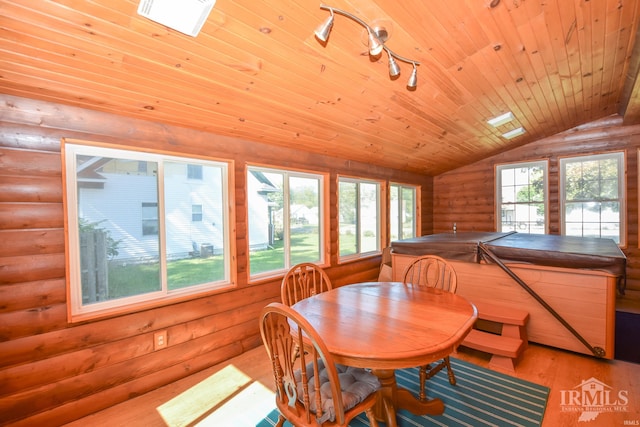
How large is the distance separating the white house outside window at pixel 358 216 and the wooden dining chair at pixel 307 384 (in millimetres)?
2777

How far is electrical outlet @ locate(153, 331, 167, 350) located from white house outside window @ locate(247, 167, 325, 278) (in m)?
0.98

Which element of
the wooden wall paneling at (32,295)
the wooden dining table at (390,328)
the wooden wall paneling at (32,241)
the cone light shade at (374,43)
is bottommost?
the wooden dining table at (390,328)

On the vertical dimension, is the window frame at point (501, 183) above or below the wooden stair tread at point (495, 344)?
above

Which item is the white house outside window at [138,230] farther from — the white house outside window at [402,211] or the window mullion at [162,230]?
the white house outside window at [402,211]

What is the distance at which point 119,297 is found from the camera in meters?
2.12

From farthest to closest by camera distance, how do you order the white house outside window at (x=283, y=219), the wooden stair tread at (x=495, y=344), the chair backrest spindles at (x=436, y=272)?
the white house outside window at (x=283, y=219) < the wooden stair tread at (x=495, y=344) < the chair backrest spindles at (x=436, y=272)

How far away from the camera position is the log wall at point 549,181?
4.18m

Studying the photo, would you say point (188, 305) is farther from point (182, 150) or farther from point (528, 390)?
point (528, 390)

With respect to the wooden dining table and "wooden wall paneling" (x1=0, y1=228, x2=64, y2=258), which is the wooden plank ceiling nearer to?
"wooden wall paneling" (x1=0, y1=228, x2=64, y2=258)

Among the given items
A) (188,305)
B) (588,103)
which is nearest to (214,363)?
(188,305)

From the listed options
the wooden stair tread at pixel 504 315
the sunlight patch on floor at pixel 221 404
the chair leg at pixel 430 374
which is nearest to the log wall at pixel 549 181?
the wooden stair tread at pixel 504 315

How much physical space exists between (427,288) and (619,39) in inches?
104

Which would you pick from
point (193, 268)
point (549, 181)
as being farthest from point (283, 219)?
point (549, 181)

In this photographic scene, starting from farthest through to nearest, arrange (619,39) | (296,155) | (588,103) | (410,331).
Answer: (588,103) → (296,155) → (619,39) → (410,331)
